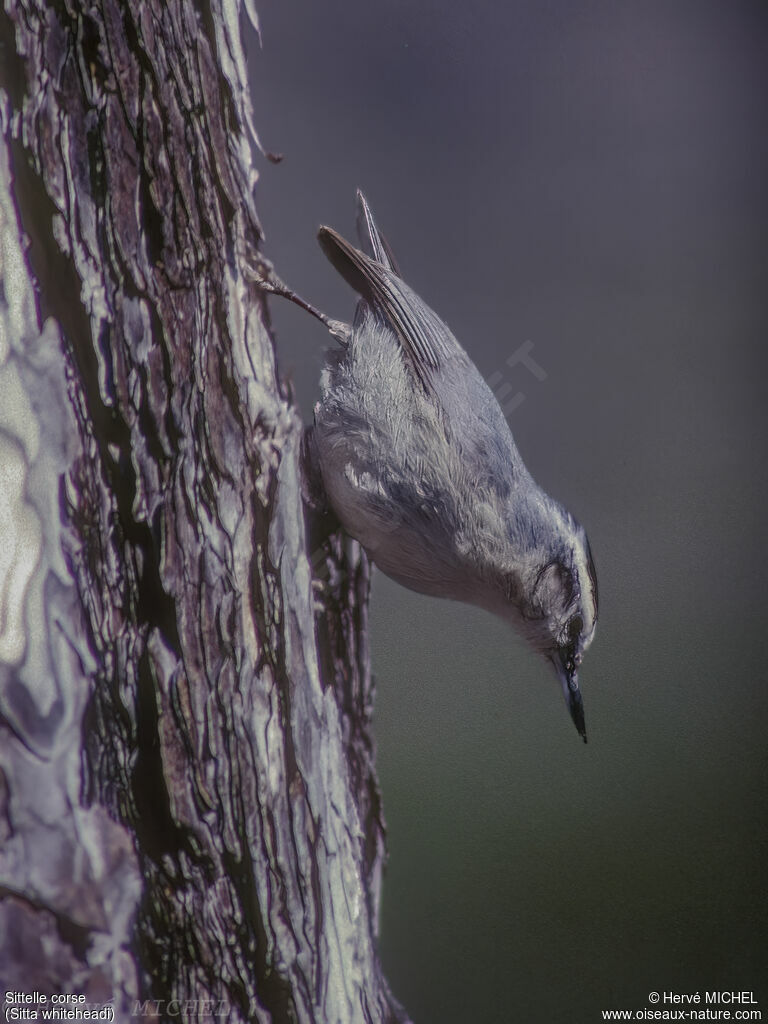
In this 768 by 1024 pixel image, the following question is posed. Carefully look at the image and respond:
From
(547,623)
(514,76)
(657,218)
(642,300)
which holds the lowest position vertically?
(547,623)

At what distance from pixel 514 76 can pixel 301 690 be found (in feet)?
3.04

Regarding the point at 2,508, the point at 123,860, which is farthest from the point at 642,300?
the point at 123,860

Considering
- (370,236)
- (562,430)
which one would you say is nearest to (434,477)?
(562,430)

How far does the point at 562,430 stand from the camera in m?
1.00

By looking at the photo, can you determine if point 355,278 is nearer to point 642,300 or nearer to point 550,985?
point 642,300

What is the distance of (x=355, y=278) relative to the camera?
97 cm

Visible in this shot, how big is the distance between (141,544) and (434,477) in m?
0.39

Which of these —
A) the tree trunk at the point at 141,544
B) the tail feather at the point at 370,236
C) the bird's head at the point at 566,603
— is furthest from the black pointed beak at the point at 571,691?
the tail feather at the point at 370,236

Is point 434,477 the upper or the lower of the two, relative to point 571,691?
upper

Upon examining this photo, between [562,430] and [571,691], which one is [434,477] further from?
[571,691]

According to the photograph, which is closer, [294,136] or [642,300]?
[294,136]

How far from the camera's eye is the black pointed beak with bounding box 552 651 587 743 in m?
0.97

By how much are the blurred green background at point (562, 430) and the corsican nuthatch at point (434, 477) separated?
1.3 inches

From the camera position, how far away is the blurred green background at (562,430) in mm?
970
